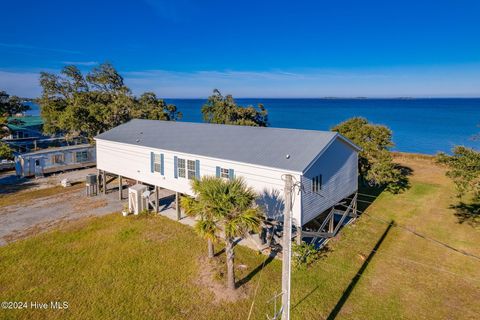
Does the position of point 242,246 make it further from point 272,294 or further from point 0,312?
point 0,312

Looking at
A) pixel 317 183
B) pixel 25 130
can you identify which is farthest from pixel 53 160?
pixel 317 183

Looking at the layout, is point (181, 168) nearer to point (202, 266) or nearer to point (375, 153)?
point (202, 266)

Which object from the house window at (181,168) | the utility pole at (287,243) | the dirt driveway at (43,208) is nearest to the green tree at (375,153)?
the house window at (181,168)

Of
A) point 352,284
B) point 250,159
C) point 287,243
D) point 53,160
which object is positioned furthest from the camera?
point 53,160

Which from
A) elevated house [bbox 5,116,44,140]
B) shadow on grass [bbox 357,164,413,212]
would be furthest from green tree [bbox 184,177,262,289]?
elevated house [bbox 5,116,44,140]

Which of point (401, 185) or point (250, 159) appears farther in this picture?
point (401, 185)

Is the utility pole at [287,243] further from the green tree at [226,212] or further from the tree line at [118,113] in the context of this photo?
the tree line at [118,113]

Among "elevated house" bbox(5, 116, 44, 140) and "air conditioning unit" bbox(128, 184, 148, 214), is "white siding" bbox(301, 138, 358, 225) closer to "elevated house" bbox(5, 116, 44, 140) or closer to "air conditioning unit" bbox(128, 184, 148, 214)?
"air conditioning unit" bbox(128, 184, 148, 214)
